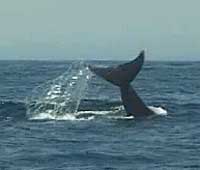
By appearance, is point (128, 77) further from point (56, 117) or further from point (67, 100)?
point (67, 100)

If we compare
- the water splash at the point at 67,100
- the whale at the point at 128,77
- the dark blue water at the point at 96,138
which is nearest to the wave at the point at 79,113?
the dark blue water at the point at 96,138

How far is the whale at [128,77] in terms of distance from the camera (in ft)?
74.7

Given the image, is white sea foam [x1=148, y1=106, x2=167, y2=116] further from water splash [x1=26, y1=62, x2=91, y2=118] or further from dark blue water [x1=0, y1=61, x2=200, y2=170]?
water splash [x1=26, y1=62, x2=91, y2=118]

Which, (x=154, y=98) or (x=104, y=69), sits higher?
(x=104, y=69)

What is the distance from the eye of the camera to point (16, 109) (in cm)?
2558

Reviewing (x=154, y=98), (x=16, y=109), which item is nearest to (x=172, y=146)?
(x=16, y=109)

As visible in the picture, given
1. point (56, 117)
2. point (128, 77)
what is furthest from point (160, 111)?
point (56, 117)

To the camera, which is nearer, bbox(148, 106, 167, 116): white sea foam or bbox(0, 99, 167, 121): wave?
bbox(0, 99, 167, 121): wave

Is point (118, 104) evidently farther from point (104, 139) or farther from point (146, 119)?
point (104, 139)

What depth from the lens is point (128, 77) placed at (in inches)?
912

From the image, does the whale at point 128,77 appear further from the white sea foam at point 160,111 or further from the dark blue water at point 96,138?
the white sea foam at point 160,111

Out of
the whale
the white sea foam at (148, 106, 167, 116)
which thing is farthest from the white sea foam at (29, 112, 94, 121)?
the white sea foam at (148, 106, 167, 116)

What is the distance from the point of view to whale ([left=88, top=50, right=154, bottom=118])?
74.7 ft

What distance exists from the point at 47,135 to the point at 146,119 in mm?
4013
